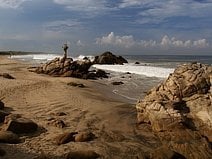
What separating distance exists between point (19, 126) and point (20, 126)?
0.09ft

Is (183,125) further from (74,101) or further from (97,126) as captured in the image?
(74,101)

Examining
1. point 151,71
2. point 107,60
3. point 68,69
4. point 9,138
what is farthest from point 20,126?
point 107,60

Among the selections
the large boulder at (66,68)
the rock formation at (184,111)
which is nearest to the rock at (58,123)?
the rock formation at (184,111)

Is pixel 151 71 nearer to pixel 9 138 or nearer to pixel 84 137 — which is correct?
pixel 84 137

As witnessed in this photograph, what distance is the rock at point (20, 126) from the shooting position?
30.5 feet

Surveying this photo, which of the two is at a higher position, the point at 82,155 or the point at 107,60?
the point at 107,60

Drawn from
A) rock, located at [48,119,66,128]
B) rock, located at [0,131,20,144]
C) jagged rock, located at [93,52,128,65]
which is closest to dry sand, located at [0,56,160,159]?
rock, located at [48,119,66,128]

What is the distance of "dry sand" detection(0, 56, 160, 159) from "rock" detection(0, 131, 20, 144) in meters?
0.22

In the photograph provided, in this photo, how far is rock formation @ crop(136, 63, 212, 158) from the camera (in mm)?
8266

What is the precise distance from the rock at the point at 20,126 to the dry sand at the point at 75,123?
0.86 ft

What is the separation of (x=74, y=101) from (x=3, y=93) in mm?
3397

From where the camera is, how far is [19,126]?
943 cm

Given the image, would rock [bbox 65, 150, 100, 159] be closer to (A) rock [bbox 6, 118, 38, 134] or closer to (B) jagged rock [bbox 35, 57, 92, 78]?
(A) rock [bbox 6, 118, 38, 134]

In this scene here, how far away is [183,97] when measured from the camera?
10.2 metres
